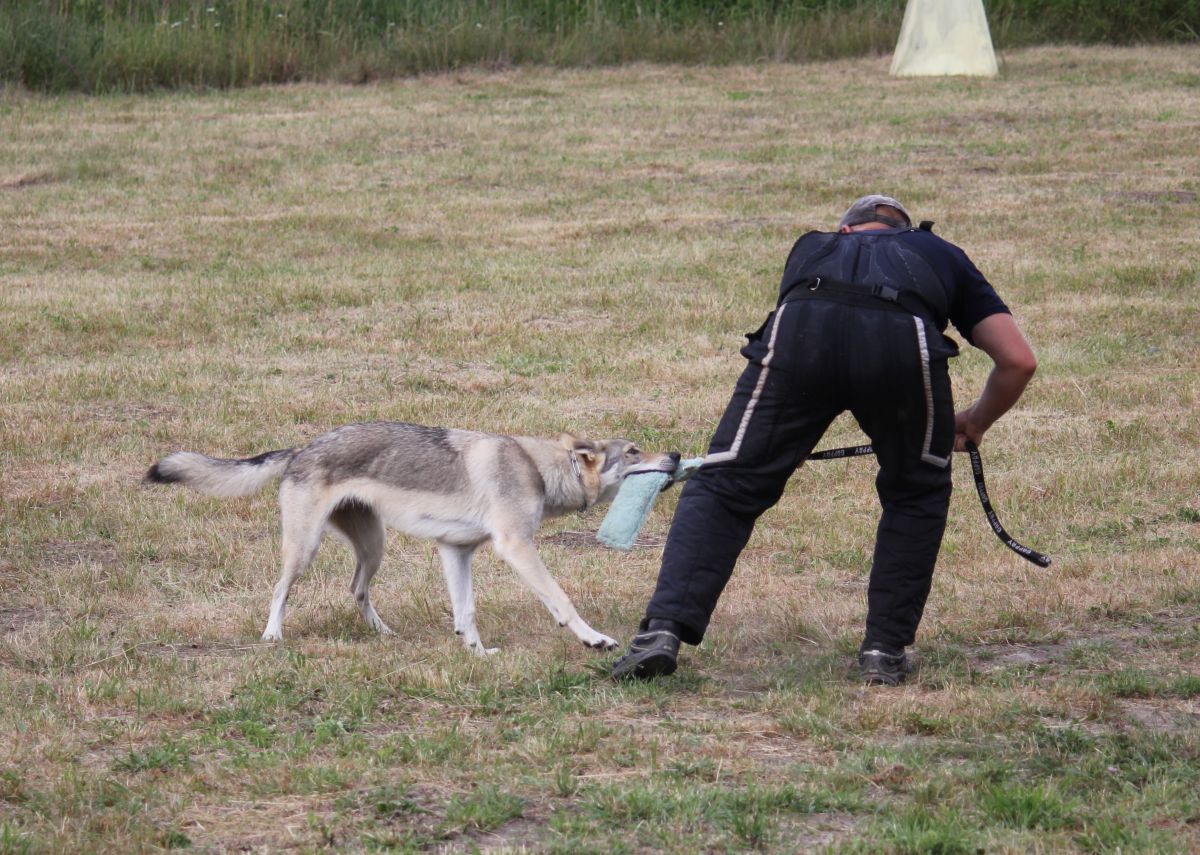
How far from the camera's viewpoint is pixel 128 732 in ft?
16.3

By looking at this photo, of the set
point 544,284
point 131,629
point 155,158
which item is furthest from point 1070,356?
point 155,158

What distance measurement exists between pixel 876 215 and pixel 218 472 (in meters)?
2.93

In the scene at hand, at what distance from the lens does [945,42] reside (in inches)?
928

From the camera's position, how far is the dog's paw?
236 inches

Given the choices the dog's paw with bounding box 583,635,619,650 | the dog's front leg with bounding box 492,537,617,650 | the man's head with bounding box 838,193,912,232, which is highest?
the man's head with bounding box 838,193,912,232

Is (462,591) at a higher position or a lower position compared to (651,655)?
lower

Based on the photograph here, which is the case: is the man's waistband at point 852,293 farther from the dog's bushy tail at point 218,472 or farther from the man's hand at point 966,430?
the dog's bushy tail at point 218,472

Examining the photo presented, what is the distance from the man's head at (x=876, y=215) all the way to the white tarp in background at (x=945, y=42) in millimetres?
18674

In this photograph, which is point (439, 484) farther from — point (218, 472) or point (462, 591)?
point (218, 472)

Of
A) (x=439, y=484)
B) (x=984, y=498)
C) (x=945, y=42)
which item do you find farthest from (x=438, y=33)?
(x=984, y=498)

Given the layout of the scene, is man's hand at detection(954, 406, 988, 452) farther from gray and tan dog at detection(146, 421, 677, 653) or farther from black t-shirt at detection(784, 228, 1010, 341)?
gray and tan dog at detection(146, 421, 677, 653)

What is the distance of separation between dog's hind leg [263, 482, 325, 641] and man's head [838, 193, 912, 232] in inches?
95.9

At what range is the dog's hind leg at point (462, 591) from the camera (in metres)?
6.25

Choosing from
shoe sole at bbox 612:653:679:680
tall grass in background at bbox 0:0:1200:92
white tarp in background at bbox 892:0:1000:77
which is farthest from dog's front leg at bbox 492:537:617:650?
white tarp in background at bbox 892:0:1000:77
